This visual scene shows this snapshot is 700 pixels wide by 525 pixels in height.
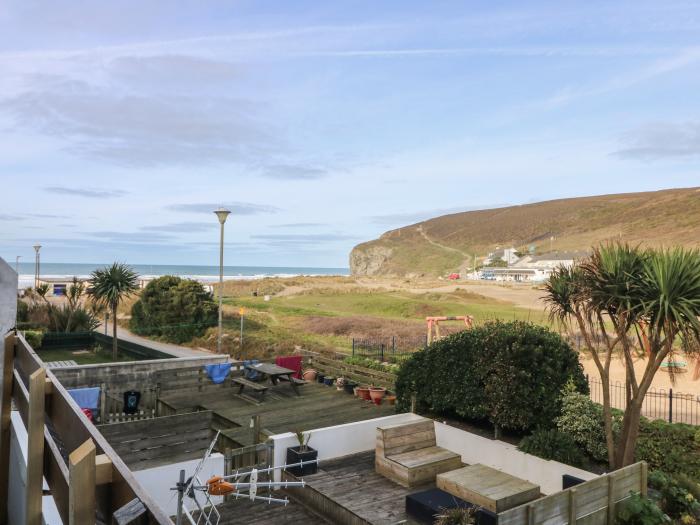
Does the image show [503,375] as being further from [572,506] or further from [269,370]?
[269,370]

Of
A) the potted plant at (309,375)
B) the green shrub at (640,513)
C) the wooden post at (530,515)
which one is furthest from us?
the potted plant at (309,375)

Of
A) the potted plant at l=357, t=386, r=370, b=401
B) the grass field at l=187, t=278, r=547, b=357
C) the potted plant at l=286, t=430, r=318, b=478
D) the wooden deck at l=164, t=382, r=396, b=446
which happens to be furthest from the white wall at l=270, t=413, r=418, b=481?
the grass field at l=187, t=278, r=547, b=357

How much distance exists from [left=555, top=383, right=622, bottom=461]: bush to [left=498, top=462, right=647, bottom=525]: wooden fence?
1552 millimetres

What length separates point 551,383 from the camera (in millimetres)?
10180

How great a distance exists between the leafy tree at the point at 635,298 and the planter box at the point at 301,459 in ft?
17.1

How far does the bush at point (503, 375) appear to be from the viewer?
10.1 metres

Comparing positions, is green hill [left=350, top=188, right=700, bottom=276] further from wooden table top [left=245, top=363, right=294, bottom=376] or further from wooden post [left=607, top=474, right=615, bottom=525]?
wooden post [left=607, top=474, right=615, bottom=525]

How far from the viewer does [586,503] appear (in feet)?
23.6

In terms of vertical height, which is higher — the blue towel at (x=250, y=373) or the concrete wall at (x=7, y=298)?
the concrete wall at (x=7, y=298)

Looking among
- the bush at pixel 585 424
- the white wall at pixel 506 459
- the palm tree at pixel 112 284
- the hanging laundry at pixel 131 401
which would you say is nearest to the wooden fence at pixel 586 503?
the white wall at pixel 506 459

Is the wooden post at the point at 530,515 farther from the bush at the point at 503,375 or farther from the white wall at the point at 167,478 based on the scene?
the white wall at the point at 167,478

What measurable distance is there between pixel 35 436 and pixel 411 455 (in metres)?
8.32

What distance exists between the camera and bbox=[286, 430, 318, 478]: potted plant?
9500 mm

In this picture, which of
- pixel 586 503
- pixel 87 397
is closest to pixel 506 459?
pixel 586 503
